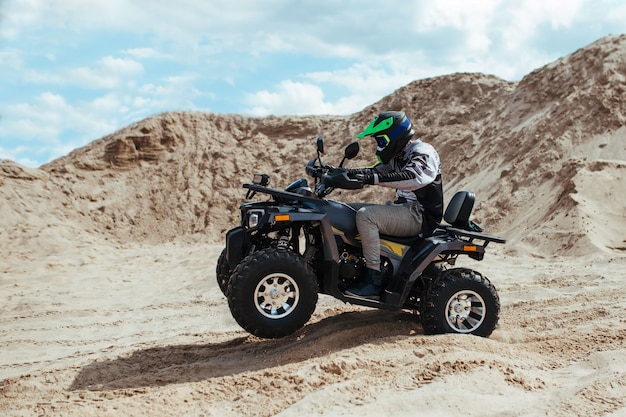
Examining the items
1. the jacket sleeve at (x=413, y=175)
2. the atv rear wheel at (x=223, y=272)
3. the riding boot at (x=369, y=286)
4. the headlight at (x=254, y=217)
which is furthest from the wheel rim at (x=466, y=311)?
the atv rear wheel at (x=223, y=272)

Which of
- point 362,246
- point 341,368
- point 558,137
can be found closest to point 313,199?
point 362,246

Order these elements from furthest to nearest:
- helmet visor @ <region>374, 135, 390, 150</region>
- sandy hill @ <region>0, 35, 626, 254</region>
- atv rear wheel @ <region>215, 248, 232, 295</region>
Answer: sandy hill @ <region>0, 35, 626, 254</region> < atv rear wheel @ <region>215, 248, 232, 295</region> < helmet visor @ <region>374, 135, 390, 150</region>

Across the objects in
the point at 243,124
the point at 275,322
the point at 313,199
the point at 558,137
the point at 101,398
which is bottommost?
the point at 101,398

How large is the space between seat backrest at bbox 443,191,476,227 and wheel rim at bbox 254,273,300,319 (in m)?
1.79

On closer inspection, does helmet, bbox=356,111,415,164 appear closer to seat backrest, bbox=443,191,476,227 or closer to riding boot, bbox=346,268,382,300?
seat backrest, bbox=443,191,476,227

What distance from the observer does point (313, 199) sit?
597cm

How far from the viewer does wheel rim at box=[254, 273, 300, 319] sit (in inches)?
219

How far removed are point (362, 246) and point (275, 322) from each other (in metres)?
1.08

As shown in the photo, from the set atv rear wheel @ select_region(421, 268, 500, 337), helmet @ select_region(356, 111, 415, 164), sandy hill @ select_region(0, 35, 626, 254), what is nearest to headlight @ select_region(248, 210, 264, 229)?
helmet @ select_region(356, 111, 415, 164)

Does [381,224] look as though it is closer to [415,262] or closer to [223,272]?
[415,262]

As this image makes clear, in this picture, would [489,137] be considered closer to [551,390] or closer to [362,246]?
[362,246]

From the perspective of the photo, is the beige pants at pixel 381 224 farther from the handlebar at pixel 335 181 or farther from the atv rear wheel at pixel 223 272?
the atv rear wheel at pixel 223 272

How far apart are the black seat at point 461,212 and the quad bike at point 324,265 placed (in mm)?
10

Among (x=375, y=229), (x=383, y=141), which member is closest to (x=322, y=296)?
(x=375, y=229)
